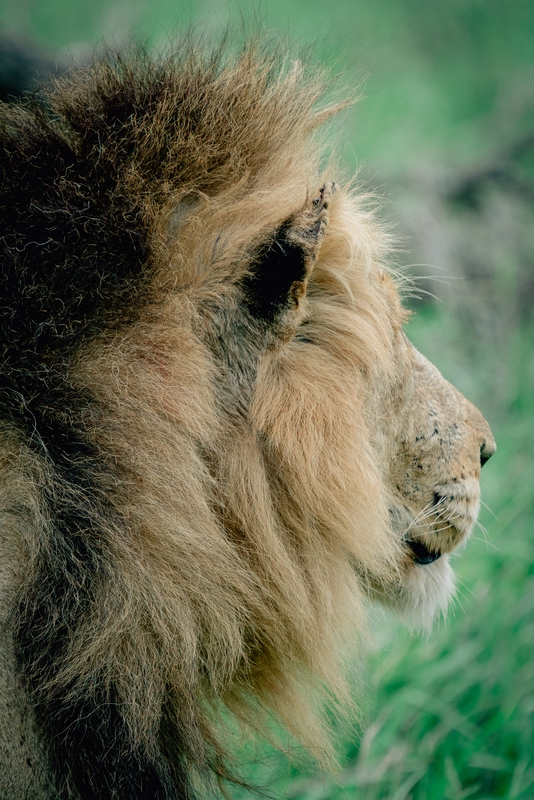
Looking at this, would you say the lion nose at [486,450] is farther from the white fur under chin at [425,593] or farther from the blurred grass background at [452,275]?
the blurred grass background at [452,275]

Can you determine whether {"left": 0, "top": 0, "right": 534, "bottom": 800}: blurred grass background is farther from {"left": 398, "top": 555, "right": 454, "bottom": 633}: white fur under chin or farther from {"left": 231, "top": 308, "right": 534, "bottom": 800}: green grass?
{"left": 398, "top": 555, "right": 454, "bottom": 633}: white fur under chin

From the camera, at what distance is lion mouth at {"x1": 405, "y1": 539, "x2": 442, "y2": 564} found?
65.7 inches

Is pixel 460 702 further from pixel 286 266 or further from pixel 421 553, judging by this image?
pixel 286 266

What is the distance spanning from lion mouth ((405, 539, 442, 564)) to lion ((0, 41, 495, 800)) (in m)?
0.22

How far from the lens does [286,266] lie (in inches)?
48.6

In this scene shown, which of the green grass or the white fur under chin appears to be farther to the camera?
the green grass

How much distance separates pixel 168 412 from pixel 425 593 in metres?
0.84

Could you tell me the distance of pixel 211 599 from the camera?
4.13 feet

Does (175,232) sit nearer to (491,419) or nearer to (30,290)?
(30,290)

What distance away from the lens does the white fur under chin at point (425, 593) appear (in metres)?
1.72

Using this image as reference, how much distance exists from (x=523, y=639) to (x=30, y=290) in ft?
7.63

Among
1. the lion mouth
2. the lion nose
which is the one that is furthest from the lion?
the lion nose

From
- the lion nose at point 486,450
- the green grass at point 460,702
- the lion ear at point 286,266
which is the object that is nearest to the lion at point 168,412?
the lion ear at point 286,266

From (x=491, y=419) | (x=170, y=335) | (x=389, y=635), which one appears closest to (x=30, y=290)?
(x=170, y=335)
